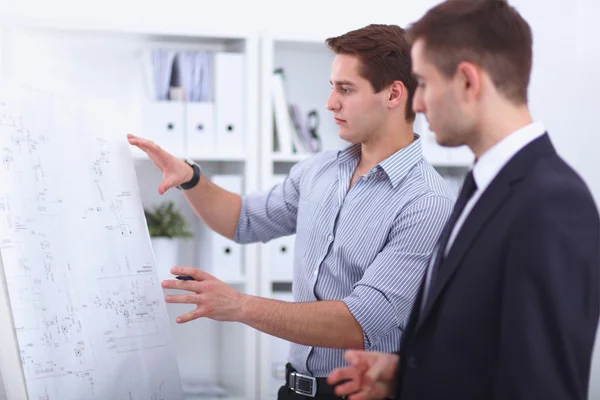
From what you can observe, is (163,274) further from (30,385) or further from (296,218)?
(30,385)

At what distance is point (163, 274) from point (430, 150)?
1.12m

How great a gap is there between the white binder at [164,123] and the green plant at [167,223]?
0.71 ft

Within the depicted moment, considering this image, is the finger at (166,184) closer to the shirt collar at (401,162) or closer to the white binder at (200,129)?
the shirt collar at (401,162)

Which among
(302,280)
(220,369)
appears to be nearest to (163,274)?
(220,369)

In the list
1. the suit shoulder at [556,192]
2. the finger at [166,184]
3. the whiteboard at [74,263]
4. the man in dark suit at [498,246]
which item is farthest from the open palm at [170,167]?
the suit shoulder at [556,192]

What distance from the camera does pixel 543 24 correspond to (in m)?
3.17

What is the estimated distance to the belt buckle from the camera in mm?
1823

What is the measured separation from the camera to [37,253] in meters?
1.57

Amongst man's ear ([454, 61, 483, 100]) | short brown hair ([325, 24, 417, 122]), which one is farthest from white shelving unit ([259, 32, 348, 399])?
man's ear ([454, 61, 483, 100])

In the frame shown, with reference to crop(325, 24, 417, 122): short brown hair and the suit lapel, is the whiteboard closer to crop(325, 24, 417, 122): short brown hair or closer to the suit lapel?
crop(325, 24, 417, 122): short brown hair

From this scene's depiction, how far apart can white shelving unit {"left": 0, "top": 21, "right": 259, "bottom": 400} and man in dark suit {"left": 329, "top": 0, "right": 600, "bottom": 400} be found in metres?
1.42

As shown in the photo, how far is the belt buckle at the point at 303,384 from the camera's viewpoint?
1.82 metres

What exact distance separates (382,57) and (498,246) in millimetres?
785

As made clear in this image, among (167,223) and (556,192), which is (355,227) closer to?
(556,192)
